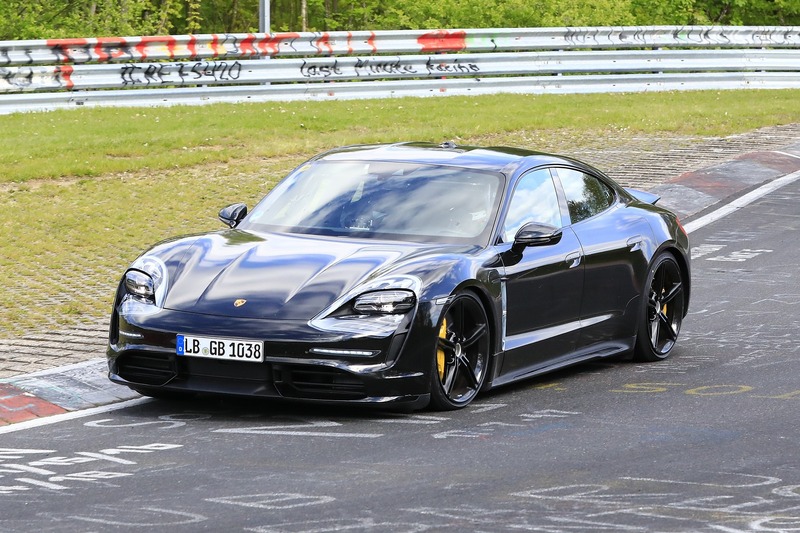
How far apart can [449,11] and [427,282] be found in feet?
117

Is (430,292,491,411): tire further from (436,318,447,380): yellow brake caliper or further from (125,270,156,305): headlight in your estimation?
(125,270,156,305): headlight

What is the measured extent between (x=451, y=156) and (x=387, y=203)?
0.66 metres

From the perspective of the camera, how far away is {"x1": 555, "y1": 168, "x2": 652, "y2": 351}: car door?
8.98 m

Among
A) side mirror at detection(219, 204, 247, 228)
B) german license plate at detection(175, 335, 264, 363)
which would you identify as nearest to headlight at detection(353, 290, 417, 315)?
german license plate at detection(175, 335, 264, 363)

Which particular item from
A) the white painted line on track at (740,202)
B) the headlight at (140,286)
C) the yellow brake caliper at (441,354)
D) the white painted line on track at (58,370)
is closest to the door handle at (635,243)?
the yellow brake caliper at (441,354)

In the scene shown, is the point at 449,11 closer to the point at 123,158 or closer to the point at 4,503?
the point at 123,158

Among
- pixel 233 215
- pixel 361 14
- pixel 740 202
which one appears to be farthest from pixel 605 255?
pixel 361 14

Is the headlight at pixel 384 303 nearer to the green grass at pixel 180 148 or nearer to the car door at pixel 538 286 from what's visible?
the car door at pixel 538 286

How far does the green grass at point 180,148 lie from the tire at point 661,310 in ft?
12.6

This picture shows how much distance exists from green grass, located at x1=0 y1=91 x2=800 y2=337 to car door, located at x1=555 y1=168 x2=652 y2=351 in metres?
3.60

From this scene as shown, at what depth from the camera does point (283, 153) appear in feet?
61.9

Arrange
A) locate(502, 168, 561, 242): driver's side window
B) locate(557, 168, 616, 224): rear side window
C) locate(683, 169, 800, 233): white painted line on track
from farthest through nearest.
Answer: locate(683, 169, 800, 233): white painted line on track, locate(557, 168, 616, 224): rear side window, locate(502, 168, 561, 242): driver's side window

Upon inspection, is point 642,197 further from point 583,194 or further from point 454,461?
point 454,461

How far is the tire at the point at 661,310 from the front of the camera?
954cm
